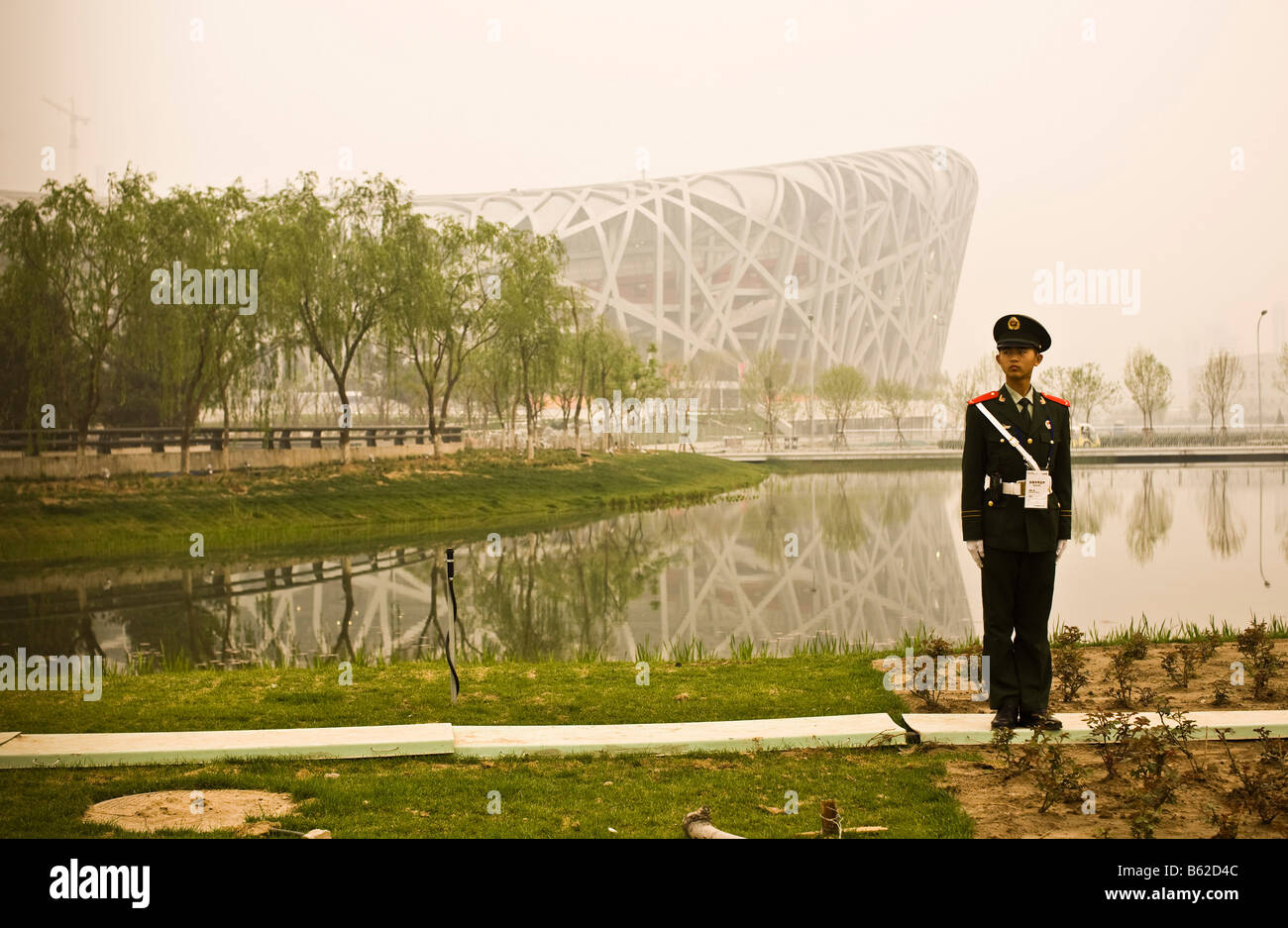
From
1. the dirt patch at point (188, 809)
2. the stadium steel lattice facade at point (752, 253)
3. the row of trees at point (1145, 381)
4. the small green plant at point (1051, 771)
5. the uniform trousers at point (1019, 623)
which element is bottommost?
the dirt patch at point (188, 809)

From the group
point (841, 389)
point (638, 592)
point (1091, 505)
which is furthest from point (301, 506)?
point (841, 389)

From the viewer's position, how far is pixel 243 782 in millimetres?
5609

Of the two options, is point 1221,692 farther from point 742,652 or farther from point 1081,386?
point 1081,386

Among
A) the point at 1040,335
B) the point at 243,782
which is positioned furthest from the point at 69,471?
the point at 1040,335

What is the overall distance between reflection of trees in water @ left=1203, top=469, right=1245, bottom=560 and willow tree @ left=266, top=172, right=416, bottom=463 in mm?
19731

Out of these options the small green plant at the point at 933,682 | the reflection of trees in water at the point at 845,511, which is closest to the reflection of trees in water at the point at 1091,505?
the reflection of trees in water at the point at 845,511

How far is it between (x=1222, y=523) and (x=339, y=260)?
887 inches

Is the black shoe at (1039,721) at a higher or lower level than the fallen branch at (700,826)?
lower

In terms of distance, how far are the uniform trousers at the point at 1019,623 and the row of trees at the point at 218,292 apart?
867 inches

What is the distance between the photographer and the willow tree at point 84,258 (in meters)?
23.0

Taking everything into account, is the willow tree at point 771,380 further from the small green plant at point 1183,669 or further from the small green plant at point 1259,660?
the small green plant at point 1183,669

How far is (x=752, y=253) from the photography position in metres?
98.1

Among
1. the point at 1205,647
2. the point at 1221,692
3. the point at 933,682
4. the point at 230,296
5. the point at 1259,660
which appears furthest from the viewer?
the point at 230,296
